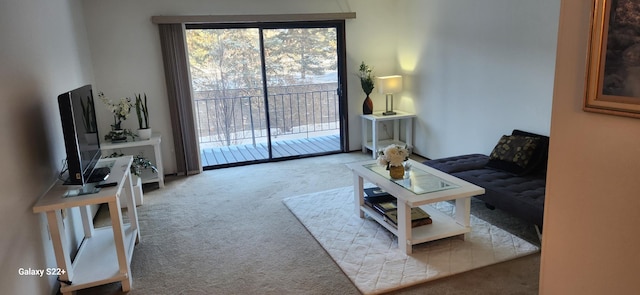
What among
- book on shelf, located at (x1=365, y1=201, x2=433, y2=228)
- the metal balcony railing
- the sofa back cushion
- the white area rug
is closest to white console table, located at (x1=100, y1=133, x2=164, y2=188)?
the metal balcony railing

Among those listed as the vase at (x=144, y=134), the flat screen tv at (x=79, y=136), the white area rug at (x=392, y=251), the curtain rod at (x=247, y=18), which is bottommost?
the white area rug at (x=392, y=251)

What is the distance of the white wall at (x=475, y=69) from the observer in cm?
372

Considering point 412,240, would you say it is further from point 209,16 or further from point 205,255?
point 209,16

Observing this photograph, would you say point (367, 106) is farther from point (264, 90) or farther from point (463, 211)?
point (463, 211)

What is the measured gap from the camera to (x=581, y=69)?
149 centimetres

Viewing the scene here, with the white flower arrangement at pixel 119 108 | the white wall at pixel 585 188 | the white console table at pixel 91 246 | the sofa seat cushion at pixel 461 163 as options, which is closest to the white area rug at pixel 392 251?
the sofa seat cushion at pixel 461 163

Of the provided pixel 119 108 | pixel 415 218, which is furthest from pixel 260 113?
pixel 415 218

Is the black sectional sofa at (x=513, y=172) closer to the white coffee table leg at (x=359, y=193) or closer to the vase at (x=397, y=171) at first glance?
the vase at (x=397, y=171)

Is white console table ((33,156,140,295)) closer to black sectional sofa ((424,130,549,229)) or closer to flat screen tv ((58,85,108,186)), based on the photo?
flat screen tv ((58,85,108,186))

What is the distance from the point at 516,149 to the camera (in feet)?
12.1

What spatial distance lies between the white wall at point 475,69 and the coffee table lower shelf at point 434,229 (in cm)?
137

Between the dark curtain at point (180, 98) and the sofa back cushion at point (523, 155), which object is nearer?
the sofa back cushion at point (523, 155)

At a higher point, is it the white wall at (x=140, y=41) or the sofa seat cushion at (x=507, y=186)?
the white wall at (x=140, y=41)

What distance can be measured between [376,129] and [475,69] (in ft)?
A: 5.05
